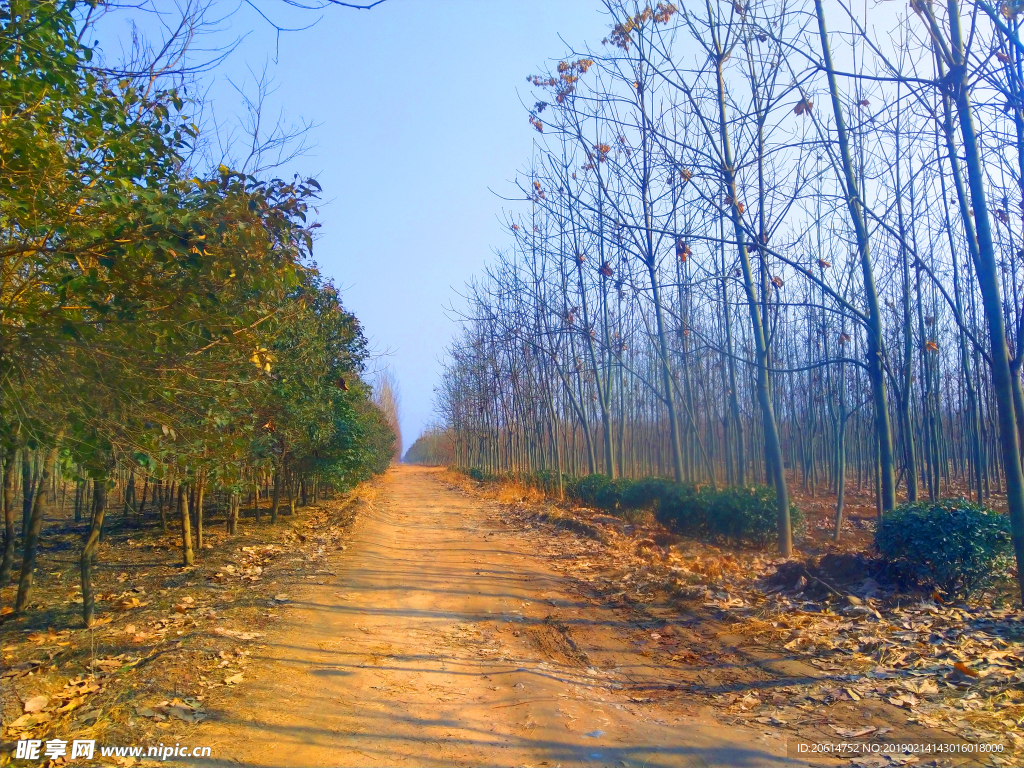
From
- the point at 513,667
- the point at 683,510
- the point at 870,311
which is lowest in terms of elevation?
the point at 513,667

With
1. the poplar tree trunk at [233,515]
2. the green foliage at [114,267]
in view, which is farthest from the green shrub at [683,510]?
the green foliage at [114,267]

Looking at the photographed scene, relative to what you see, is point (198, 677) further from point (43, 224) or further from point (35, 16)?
point (35, 16)

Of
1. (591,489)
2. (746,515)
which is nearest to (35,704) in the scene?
(746,515)

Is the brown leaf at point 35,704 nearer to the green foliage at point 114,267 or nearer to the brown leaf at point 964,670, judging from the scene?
the green foliage at point 114,267

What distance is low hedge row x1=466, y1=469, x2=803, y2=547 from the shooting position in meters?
12.5

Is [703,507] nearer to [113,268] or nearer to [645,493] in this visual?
[645,493]

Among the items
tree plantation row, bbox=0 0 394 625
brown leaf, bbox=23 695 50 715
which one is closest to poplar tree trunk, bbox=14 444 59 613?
tree plantation row, bbox=0 0 394 625

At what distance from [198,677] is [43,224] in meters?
3.57

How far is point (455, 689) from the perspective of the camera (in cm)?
540

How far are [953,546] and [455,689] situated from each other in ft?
17.1

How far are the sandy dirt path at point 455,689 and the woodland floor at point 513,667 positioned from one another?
2 cm

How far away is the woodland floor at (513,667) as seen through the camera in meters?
4.41

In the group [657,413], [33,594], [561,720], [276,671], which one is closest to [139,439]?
[276,671]

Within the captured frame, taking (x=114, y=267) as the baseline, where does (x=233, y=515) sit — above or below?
below
